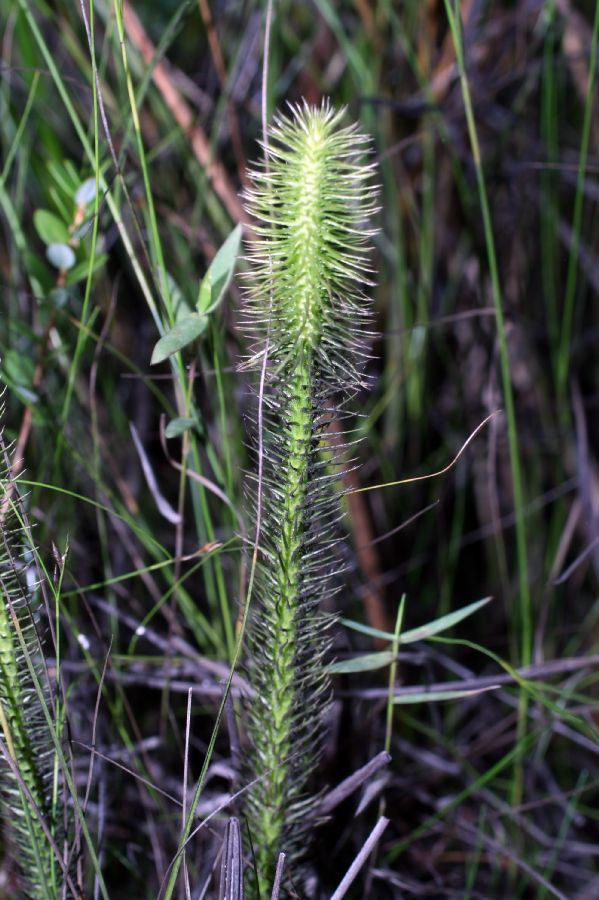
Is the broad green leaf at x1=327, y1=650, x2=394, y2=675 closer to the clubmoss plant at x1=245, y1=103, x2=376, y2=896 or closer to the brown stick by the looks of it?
the clubmoss plant at x1=245, y1=103, x2=376, y2=896

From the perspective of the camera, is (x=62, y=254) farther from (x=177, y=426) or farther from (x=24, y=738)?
(x=24, y=738)

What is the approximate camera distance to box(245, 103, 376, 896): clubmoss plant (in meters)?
0.53

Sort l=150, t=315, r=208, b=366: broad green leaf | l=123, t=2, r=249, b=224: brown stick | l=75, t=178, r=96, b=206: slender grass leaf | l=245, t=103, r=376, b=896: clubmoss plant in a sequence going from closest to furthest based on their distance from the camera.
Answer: l=245, t=103, r=376, b=896: clubmoss plant, l=150, t=315, r=208, b=366: broad green leaf, l=75, t=178, r=96, b=206: slender grass leaf, l=123, t=2, r=249, b=224: brown stick

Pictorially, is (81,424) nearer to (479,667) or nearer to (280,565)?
(280,565)

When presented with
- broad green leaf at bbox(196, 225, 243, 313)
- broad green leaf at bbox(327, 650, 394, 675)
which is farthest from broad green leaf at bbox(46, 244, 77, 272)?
broad green leaf at bbox(327, 650, 394, 675)

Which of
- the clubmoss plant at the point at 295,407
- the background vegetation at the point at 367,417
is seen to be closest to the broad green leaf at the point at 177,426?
the background vegetation at the point at 367,417

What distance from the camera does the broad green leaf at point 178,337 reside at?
66 centimetres

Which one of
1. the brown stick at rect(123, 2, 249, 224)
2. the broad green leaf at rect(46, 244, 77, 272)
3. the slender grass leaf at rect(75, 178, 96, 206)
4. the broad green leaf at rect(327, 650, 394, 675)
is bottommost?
the broad green leaf at rect(327, 650, 394, 675)

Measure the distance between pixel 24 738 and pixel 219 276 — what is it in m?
0.39

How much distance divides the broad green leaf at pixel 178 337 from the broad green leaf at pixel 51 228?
316 millimetres

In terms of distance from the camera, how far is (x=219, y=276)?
0.74 meters

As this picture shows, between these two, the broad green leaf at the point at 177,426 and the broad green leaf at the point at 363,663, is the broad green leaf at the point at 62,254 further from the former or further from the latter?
the broad green leaf at the point at 363,663

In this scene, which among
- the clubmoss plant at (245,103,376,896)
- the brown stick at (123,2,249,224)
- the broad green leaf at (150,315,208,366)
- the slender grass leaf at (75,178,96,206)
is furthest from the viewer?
the brown stick at (123,2,249,224)

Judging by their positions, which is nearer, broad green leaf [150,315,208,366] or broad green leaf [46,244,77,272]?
broad green leaf [150,315,208,366]
